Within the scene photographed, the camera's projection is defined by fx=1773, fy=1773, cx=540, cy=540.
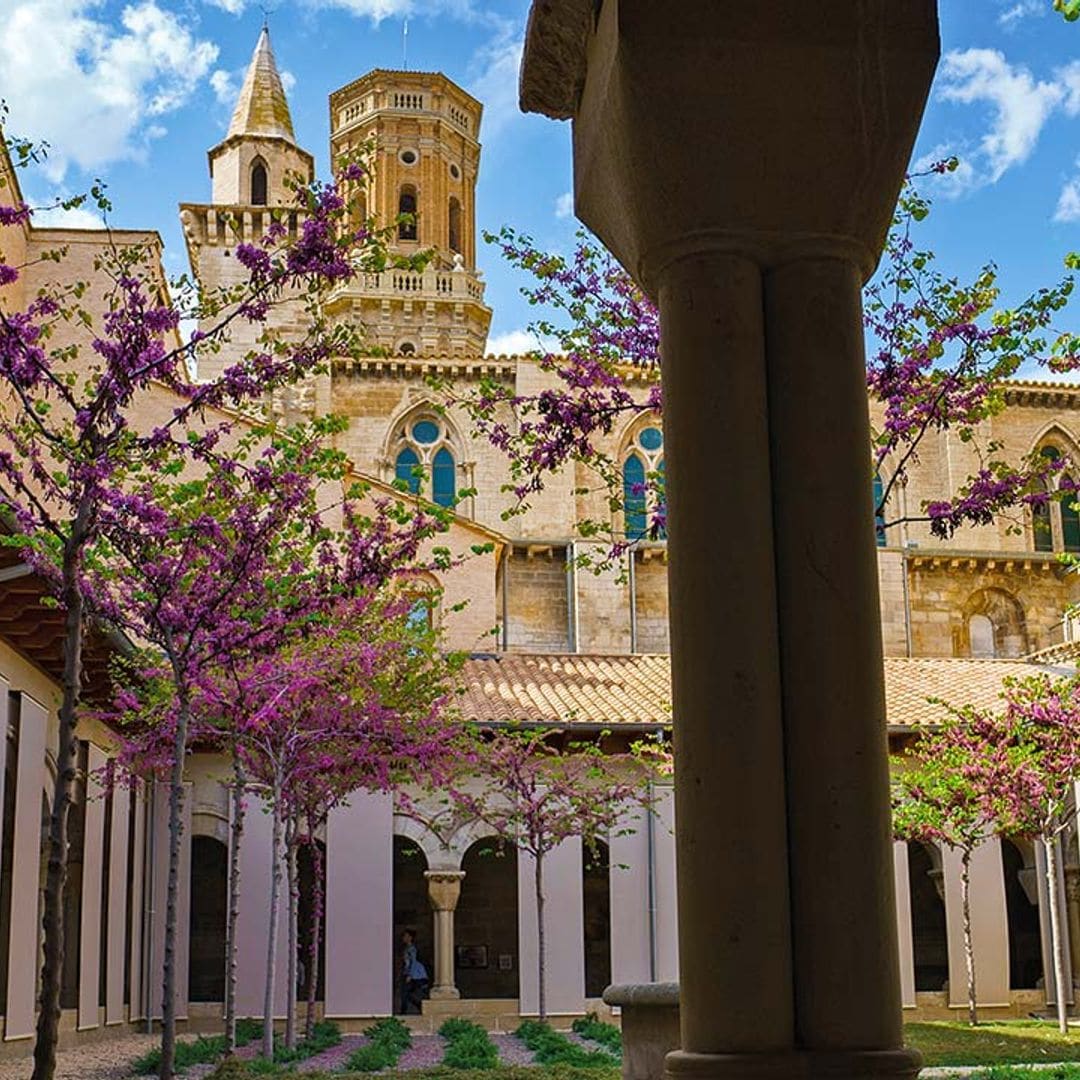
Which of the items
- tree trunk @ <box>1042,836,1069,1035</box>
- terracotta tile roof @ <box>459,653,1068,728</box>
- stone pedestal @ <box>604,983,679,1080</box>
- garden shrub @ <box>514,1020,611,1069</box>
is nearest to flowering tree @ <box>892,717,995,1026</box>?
terracotta tile roof @ <box>459,653,1068,728</box>

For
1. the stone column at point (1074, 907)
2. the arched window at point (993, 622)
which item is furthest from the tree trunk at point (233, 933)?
the arched window at point (993, 622)

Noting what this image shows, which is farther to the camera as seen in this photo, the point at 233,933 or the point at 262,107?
the point at 262,107

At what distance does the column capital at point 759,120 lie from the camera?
11.4ft

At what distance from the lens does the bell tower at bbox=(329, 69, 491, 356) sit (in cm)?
5412

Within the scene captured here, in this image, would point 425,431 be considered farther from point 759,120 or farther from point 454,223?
point 759,120

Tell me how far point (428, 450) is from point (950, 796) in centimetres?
2076

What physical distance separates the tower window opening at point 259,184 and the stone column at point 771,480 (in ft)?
171

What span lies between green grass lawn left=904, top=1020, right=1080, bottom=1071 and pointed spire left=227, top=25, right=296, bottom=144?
39.0 m

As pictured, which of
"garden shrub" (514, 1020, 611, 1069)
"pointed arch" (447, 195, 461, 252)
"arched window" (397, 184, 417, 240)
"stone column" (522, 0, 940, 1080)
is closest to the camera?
"stone column" (522, 0, 940, 1080)

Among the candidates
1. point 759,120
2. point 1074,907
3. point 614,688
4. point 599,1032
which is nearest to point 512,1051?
point 599,1032

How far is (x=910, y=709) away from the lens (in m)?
26.7

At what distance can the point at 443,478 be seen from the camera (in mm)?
40719

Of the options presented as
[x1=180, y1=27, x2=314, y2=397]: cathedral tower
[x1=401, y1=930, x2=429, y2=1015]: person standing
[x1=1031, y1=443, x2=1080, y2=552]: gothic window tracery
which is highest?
[x1=180, y1=27, x2=314, y2=397]: cathedral tower

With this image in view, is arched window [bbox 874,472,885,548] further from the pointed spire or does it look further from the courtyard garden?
the pointed spire
